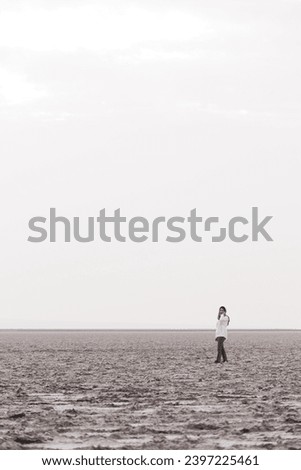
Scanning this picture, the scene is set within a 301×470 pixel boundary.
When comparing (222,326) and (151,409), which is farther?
(222,326)

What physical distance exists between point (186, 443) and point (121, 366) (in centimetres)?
1732

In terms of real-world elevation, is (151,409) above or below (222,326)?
below

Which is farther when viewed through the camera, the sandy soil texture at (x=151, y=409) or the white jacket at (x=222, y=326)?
the white jacket at (x=222, y=326)

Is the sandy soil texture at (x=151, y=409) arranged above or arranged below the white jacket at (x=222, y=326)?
below

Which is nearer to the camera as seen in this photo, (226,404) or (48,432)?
(48,432)

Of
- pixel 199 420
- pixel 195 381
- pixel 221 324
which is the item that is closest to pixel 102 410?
pixel 199 420

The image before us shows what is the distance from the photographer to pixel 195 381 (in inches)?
840

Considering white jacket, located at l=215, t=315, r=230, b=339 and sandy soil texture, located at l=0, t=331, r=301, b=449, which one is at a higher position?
white jacket, located at l=215, t=315, r=230, b=339

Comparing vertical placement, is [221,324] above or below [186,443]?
above

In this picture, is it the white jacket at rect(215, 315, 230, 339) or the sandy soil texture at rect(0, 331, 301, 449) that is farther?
the white jacket at rect(215, 315, 230, 339)

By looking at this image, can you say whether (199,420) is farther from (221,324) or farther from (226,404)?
(221,324)
